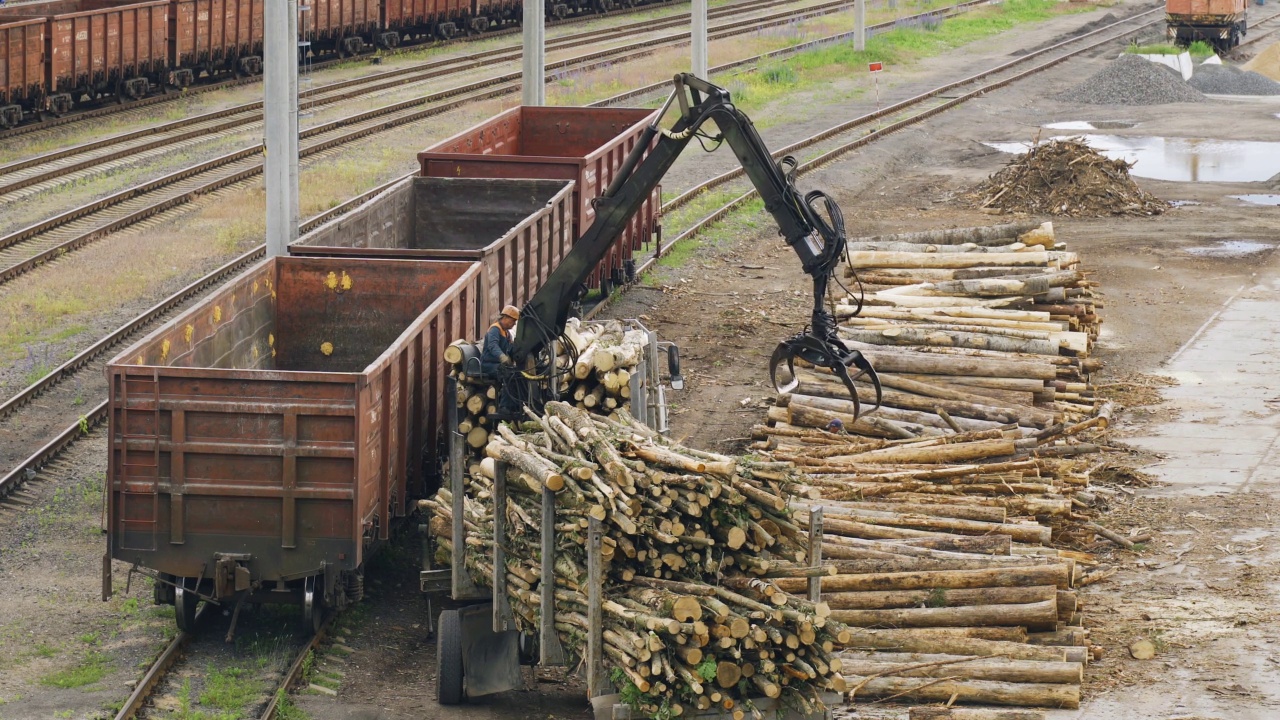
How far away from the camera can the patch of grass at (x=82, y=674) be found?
467 inches

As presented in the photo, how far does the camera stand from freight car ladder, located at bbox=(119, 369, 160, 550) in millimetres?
11859

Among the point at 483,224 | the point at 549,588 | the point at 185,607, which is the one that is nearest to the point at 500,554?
the point at 549,588

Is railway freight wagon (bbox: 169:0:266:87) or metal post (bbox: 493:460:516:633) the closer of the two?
metal post (bbox: 493:460:516:633)

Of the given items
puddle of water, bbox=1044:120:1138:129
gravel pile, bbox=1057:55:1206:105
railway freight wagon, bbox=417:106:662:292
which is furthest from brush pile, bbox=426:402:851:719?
gravel pile, bbox=1057:55:1206:105

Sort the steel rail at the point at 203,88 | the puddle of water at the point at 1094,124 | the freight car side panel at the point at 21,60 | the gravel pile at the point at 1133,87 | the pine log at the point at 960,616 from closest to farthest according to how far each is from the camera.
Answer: the pine log at the point at 960,616 → the freight car side panel at the point at 21,60 → the steel rail at the point at 203,88 → the puddle of water at the point at 1094,124 → the gravel pile at the point at 1133,87

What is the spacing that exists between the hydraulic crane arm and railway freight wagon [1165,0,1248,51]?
51.0 meters

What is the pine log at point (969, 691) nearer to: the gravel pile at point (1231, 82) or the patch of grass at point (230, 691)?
the patch of grass at point (230, 691)

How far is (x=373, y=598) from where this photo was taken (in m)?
13.8

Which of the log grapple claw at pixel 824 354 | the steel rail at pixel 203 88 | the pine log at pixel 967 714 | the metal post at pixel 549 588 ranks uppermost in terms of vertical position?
the steel rail at pixel 203 88

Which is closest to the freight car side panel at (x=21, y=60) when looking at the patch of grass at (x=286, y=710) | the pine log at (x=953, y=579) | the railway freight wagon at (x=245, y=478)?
the railway freight wagon at (x=245, y=478)

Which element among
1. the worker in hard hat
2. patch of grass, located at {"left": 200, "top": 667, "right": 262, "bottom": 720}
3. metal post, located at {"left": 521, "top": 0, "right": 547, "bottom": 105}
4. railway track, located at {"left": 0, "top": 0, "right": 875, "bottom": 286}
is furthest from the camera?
metal post, located at {"left": 521, "top": 0, "right": 547, "bottom": 105}

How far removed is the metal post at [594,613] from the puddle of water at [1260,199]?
27.6 m

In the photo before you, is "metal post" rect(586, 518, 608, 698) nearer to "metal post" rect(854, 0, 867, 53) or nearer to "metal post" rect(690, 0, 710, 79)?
"metal post" rect(690, 0, 710, 79)

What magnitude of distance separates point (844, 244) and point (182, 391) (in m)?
5.12
